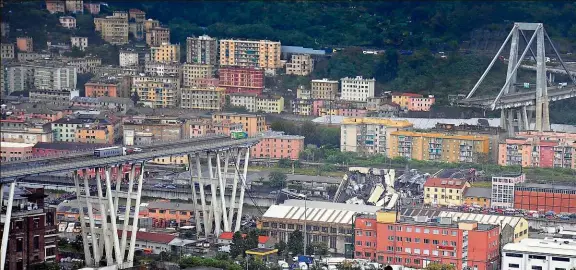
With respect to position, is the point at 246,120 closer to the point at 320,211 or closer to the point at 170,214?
the point at 170,214

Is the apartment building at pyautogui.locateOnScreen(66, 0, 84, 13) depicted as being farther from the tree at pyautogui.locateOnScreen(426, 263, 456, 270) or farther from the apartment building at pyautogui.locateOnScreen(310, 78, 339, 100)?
the tree at pyautogui.locateOnScreen(426, 263, 456, 270)

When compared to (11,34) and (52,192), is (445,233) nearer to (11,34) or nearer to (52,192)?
(52,192)

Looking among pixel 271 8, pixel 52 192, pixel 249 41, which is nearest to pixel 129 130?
pixel 52 192

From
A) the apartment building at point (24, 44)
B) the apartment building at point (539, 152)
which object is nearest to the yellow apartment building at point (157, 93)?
the apartment building at point (24, 44)

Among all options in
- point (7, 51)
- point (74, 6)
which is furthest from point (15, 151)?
point (74, 6)

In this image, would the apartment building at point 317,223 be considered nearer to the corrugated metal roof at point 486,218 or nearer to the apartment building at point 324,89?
the corrugated metal roof at point 486,218
